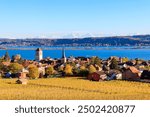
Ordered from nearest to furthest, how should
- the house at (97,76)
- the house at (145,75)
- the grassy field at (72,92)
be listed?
the grassy field at (72,92) → the house at (97,76) → the house at (145,75)

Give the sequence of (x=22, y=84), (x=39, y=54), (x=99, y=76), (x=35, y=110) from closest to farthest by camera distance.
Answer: (x=35, y=110), (x=22, y=84), (x=99, y=76), (x=39, y=54)

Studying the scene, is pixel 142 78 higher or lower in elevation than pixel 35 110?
lower

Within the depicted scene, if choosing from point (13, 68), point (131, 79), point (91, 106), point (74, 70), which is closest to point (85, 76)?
point (74, 70)

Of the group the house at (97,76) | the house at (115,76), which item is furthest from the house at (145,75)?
the house at (97,76)

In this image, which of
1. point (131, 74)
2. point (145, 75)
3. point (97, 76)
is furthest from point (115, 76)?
point (145, 75)

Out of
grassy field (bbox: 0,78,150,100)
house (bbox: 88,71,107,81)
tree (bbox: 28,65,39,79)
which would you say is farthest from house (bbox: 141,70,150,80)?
tree (bbox: 28,65,39,79)

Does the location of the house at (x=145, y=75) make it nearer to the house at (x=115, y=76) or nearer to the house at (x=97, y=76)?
the house at (x=115, y=76)

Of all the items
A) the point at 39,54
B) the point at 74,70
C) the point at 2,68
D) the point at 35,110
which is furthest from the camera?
the point at 39,54

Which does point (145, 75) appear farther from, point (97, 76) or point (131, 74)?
point (97, 76)

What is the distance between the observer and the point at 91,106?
1459cm

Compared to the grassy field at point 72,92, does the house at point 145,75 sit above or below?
below

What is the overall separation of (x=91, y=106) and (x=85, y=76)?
148 feet

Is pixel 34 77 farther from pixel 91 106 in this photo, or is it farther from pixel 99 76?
pixel 91 106

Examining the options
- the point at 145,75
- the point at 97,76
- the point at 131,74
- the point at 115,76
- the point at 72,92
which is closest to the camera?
the point at 72,92
